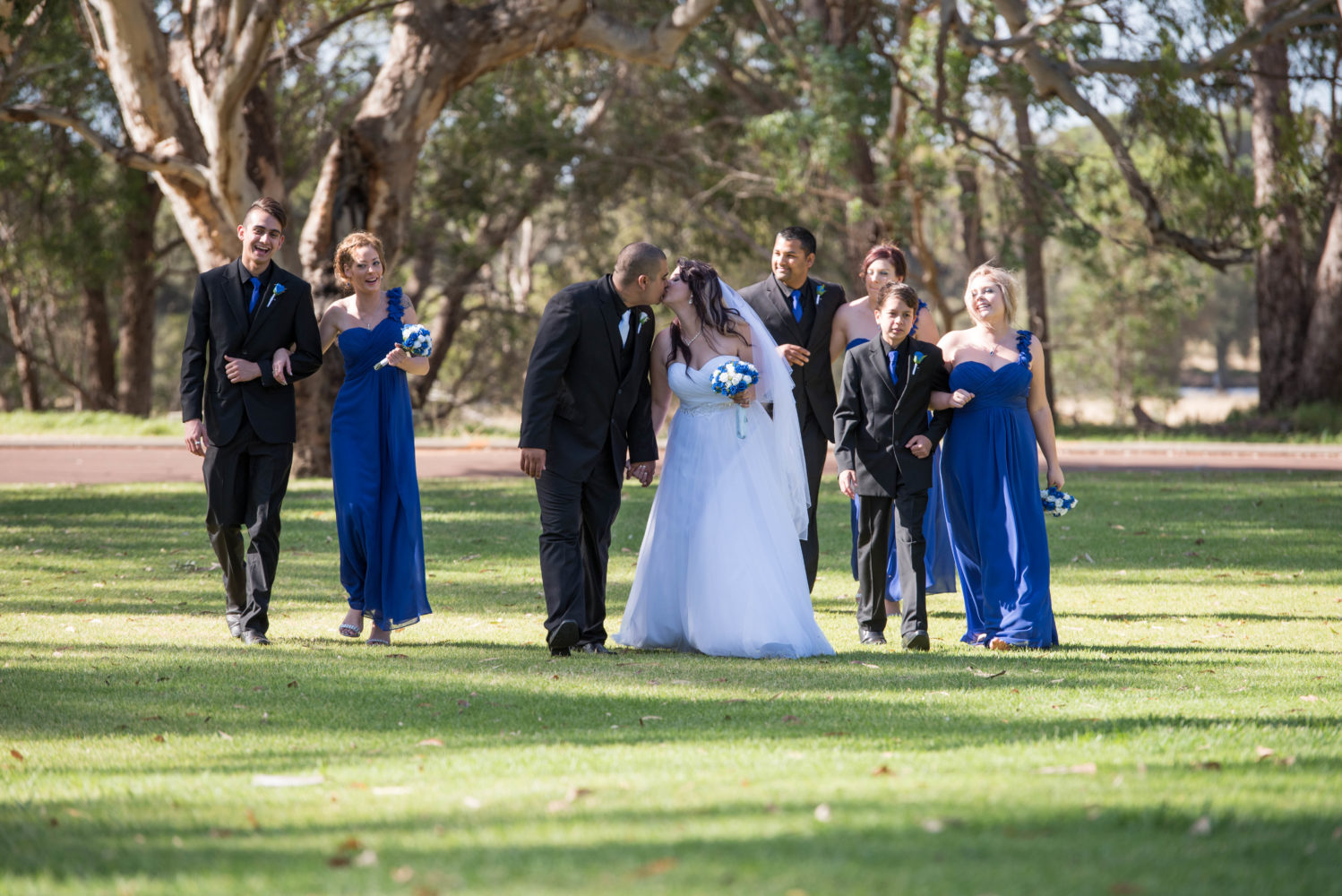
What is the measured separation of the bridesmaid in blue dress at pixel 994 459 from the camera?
25.5 feet

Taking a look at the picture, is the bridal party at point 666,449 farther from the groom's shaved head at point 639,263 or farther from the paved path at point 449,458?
the paved path at point 449,458

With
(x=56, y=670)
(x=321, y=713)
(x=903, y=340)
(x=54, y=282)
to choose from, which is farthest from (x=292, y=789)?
(x=54, y=282)

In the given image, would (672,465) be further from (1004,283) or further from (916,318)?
(1004,283)

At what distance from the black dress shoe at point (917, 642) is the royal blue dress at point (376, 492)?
9.09 feet

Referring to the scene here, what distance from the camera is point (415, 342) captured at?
24.7ft

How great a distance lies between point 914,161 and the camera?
23.5 meters

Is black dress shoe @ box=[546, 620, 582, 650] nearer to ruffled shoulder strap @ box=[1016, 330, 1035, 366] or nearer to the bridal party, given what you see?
the bridal party

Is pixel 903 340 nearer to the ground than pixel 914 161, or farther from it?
nearer to the ground

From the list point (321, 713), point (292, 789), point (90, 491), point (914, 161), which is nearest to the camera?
point (292, 789)

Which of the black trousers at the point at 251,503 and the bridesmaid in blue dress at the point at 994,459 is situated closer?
the black trousers at the point at 251,503

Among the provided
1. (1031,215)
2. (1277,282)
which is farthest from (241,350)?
(1277,282)

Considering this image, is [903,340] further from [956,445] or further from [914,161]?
[914,161]

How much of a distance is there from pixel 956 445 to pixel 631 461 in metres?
2.05

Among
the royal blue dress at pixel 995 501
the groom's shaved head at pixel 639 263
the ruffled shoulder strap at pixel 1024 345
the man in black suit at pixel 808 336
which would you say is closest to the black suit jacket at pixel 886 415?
the royal blue dress at pixel 995 501
